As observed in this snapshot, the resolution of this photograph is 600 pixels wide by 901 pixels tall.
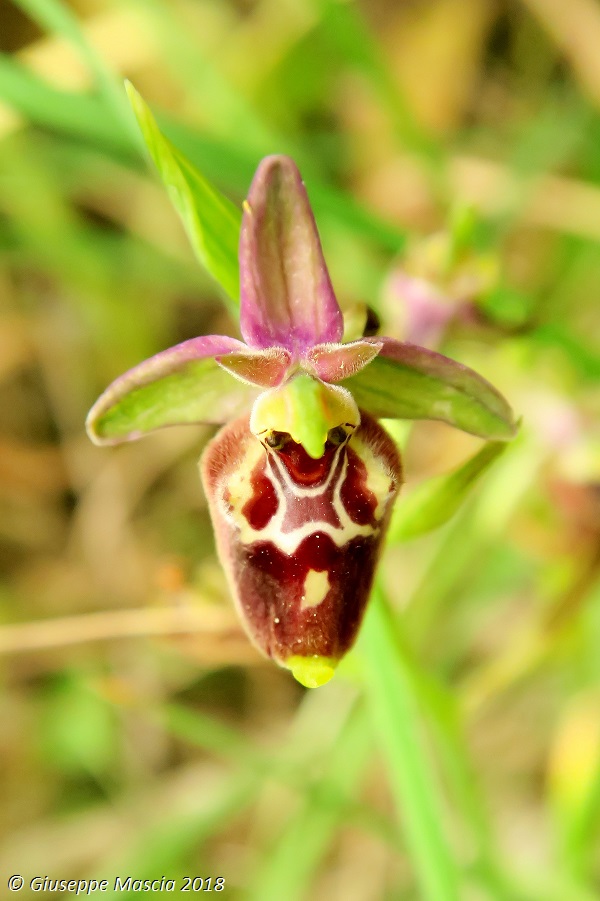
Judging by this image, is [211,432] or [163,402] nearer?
[163,402]

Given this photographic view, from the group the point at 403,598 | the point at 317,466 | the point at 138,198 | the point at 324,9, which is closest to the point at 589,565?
the point at 403,598

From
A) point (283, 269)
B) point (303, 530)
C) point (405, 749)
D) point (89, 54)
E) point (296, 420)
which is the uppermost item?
point (89, 54)

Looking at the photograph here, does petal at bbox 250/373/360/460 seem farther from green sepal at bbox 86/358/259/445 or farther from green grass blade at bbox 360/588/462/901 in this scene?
green grass blade at bbox 360/588/462/901

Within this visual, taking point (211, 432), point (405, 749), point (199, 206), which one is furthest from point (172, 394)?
point (211, 432)

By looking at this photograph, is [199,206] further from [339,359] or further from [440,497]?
[440,497]

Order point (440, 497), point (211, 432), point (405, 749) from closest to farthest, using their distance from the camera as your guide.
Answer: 1. point (440, 497)
2. point (405, 749)
3. point (211, 432)
